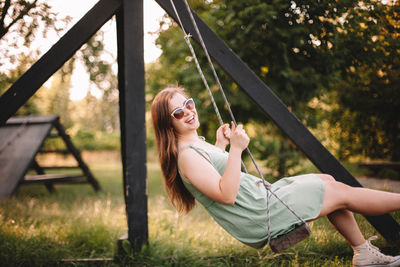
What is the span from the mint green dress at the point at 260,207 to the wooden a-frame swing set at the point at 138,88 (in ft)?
1.80

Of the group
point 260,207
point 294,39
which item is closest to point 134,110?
point 260,207

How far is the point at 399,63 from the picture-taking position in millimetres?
3143

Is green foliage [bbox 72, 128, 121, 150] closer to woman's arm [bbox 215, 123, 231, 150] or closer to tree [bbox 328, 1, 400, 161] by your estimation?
tree [bbox 328, 1, 400, 161]

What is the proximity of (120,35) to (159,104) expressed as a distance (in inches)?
38.9

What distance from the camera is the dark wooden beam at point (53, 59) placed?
2.45 m

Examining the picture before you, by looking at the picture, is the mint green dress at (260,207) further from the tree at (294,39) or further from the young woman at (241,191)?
the tree at (294,39)

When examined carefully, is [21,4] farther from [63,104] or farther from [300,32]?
[63,104]

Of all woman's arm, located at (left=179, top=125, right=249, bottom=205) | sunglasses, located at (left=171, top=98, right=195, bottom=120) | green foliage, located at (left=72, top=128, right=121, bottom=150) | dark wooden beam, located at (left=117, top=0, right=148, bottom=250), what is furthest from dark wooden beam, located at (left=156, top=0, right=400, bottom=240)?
green foliage, located at (left=72, top=128, right=121, bottom=150)

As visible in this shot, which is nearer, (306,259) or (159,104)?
(159,104)

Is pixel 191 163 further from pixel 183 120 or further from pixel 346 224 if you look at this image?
pixel 346 224

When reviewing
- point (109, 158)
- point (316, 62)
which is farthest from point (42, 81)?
point (109, 158)

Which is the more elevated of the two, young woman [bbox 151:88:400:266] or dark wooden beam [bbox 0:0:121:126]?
dark wooden beam [bbox 0:0:121:126]

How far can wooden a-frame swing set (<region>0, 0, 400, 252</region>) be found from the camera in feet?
8.14

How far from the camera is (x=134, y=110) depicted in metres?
2.67
